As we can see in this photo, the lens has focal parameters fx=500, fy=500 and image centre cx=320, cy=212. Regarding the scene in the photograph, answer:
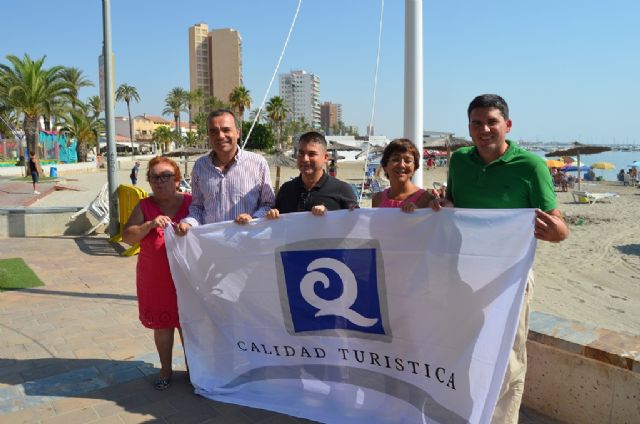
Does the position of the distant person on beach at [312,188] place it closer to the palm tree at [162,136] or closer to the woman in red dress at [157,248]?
the woman in red dress at [157,248]

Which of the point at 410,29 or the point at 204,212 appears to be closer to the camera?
the point at 204,212

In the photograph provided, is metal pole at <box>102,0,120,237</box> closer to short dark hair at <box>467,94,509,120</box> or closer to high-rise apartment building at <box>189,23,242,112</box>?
short dark hair at <box>467,94,509,120</box>

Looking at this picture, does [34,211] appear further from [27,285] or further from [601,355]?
[601,355]

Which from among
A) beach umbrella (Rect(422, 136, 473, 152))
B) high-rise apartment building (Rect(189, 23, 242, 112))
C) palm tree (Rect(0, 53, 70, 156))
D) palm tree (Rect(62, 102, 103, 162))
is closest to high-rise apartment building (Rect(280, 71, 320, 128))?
high-rise apartment building (Rect(189, 23, 242, 112))

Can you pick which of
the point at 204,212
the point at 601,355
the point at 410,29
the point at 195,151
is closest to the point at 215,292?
the point at 204,212

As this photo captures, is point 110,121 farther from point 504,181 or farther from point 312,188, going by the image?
point 504,181

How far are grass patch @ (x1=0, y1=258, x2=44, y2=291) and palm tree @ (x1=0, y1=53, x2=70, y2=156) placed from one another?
102 ft

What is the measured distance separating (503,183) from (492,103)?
0.40 meters

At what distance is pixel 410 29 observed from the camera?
4.57m

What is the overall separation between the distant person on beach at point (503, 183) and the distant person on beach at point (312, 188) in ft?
2.31

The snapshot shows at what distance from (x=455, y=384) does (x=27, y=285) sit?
19.3 ft

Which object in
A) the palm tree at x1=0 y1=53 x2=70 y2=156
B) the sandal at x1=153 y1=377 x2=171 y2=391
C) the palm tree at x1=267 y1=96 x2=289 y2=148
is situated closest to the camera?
the sandal at x1=153 y1=377 x2=171 y2=391

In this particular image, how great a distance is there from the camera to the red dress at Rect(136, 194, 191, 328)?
3410 mm

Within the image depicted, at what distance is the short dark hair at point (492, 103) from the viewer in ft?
8.02
